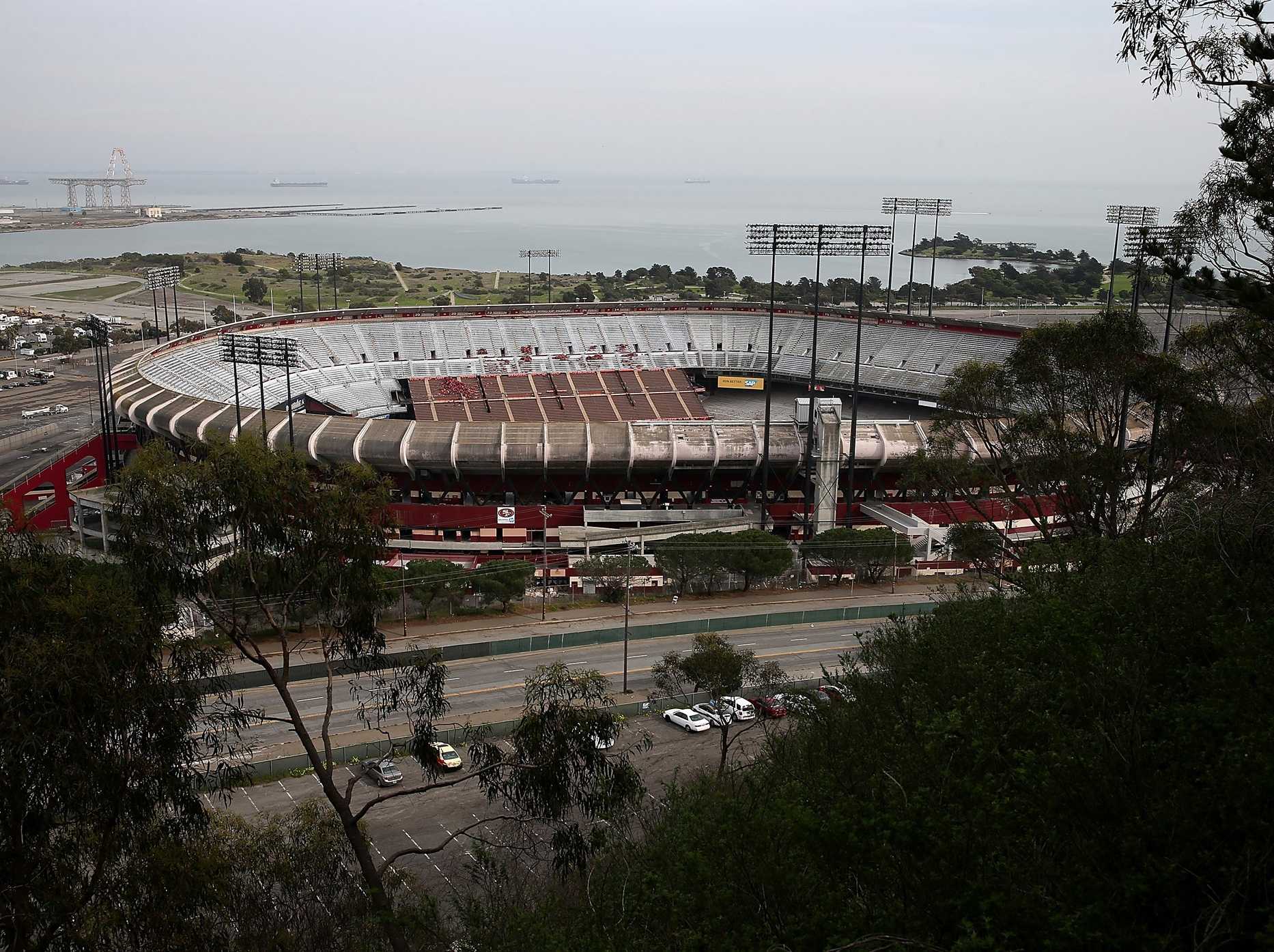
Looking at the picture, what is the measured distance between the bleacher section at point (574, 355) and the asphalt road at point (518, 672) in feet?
97.8

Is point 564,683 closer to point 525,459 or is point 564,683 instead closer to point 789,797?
point 789,797

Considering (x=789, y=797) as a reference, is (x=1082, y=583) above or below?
above

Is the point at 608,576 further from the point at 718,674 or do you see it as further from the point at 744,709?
the point at 718,674

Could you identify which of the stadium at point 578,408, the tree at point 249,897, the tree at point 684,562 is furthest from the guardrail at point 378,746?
the tree at point 684,562

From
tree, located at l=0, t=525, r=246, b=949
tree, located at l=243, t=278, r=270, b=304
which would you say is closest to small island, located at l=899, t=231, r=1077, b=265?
tree, located at l=243, t=278, r=270, b=304

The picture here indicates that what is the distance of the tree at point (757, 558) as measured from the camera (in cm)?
3173

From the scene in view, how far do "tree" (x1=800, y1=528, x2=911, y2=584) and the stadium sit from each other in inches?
102

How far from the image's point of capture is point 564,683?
1311 cm

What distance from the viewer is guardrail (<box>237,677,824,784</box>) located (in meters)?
20.8

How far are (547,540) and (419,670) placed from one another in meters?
23.9

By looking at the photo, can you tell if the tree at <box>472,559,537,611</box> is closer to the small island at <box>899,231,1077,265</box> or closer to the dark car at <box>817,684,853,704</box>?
the dark car at <box>817,684,853,704</box>

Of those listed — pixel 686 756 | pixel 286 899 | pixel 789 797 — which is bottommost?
pixel 686 756

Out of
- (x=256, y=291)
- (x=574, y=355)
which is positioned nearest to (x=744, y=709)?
(x=574, y=355)

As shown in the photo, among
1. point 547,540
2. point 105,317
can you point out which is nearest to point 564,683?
point 547,540
